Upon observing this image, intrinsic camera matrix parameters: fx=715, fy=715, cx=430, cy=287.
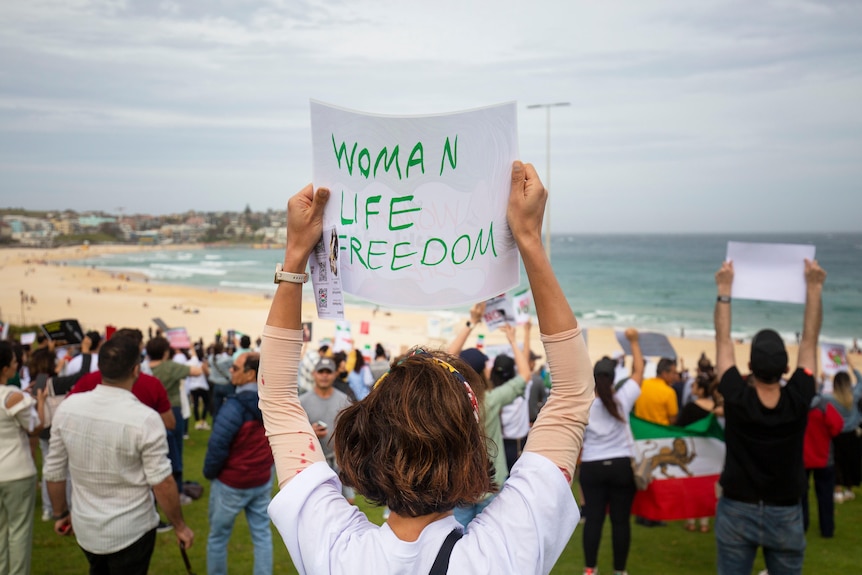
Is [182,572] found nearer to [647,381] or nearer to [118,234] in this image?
[647,381]

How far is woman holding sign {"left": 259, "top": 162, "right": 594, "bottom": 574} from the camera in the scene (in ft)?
4.83

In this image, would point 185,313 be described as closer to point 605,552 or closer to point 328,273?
point 605,552

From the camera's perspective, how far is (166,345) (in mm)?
7273

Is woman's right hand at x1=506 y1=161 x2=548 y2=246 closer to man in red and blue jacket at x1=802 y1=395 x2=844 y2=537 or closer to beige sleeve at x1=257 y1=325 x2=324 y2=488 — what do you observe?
beige sleeve at x1=257 y1=325 x2=324 y2=488

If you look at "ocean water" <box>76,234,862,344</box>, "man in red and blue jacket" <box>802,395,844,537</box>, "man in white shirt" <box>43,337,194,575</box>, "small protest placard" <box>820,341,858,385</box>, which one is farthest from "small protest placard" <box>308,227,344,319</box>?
"ocean water" <box>76,234,862,344</box>

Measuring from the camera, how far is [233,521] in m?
5.14

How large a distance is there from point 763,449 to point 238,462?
135 inches

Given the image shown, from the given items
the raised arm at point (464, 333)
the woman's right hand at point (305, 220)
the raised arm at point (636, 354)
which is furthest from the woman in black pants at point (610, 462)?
the woman's right hand at point (305, 220)

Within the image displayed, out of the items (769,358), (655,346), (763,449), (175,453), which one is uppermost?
(769,358)

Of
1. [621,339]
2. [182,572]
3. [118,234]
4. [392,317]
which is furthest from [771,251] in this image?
[118,234]

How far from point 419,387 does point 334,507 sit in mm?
332

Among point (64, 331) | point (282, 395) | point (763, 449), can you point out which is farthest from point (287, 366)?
point (64, 331)

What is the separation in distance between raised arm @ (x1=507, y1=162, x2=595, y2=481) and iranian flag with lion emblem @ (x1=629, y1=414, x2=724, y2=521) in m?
4.36

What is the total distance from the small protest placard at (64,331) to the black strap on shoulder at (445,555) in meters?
8.49
